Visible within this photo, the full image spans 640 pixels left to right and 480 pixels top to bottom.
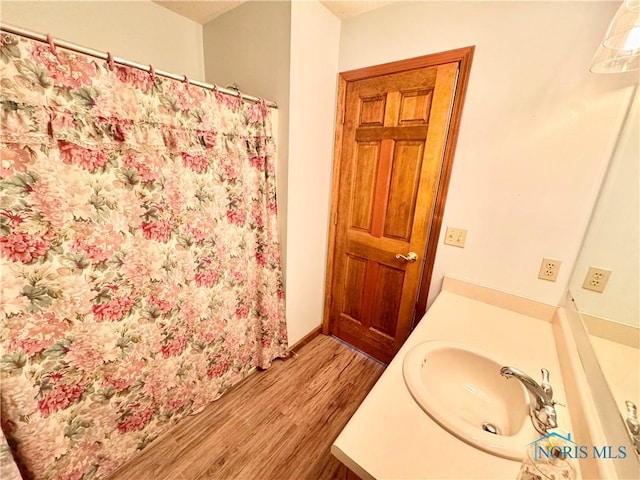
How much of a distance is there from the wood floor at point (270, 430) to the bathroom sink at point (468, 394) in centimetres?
76

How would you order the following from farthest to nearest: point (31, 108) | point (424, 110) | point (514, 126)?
point (424, 110)
point (514, 126)
point (31, 108)

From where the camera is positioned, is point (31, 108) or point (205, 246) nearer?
point (31, 108)

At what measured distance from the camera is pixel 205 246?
1.32m

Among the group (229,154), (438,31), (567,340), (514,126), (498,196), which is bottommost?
(567,340)

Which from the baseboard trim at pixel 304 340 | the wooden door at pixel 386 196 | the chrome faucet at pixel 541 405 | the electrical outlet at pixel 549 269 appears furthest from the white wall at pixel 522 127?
the baseboard trim at pixel 304 340

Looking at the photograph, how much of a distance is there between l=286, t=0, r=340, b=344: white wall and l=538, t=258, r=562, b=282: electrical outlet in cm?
128

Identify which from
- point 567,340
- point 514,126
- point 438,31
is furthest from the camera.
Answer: point 438,31

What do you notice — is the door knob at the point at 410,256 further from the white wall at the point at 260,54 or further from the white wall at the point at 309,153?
the white wall at the point at 260,54

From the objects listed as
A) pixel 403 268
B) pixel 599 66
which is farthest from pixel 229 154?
pixel 599 66

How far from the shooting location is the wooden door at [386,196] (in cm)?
140

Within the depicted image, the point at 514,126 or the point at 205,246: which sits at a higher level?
the point at 514,126

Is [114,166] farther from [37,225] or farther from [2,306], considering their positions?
[2,306]

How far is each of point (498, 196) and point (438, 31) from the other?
0.90 metres

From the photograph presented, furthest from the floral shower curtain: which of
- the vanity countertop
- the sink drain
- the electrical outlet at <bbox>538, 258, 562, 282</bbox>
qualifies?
the electrical outlet at <bbox>538, 258, 562, 282</bbox>
